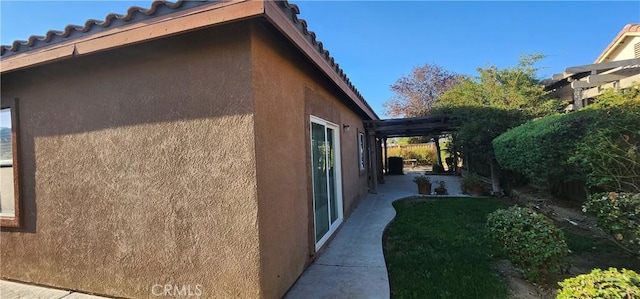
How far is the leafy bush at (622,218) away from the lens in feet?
12.6

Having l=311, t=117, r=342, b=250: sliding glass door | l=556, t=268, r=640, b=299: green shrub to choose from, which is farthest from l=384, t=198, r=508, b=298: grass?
l=311, t=117, r=342, b=250: sliding glass door

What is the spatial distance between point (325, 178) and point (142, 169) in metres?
3.38

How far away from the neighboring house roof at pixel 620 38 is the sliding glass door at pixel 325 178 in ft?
50.0

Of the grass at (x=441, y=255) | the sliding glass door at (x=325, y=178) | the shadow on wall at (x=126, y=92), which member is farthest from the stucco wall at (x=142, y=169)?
the grass at (x=441, y=255)

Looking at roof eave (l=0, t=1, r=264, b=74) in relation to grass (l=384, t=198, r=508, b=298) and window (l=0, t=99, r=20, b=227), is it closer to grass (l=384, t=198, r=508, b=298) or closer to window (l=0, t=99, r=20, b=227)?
window (l=0, t=99, r=20, b=227)

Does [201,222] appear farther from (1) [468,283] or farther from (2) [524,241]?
(2) [524,241]

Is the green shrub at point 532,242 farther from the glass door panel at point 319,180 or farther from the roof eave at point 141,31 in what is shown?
the roof eave at point 141,31

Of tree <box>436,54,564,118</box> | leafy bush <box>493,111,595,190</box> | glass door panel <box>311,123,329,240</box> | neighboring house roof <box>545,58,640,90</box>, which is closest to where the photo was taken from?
glass door panel <box>311,123,329,240</box>

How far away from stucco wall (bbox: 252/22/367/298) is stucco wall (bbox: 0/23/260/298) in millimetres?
154

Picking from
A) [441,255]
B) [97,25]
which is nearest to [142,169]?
[97,25]

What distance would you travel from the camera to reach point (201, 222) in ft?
10.7

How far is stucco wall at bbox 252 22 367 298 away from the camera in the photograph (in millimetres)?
3221

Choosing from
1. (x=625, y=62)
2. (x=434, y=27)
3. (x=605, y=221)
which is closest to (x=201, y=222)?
(x=605, y=221)

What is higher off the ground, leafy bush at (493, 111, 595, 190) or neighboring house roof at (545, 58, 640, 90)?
neighboring house roof at (545, 58, 640, 90)
